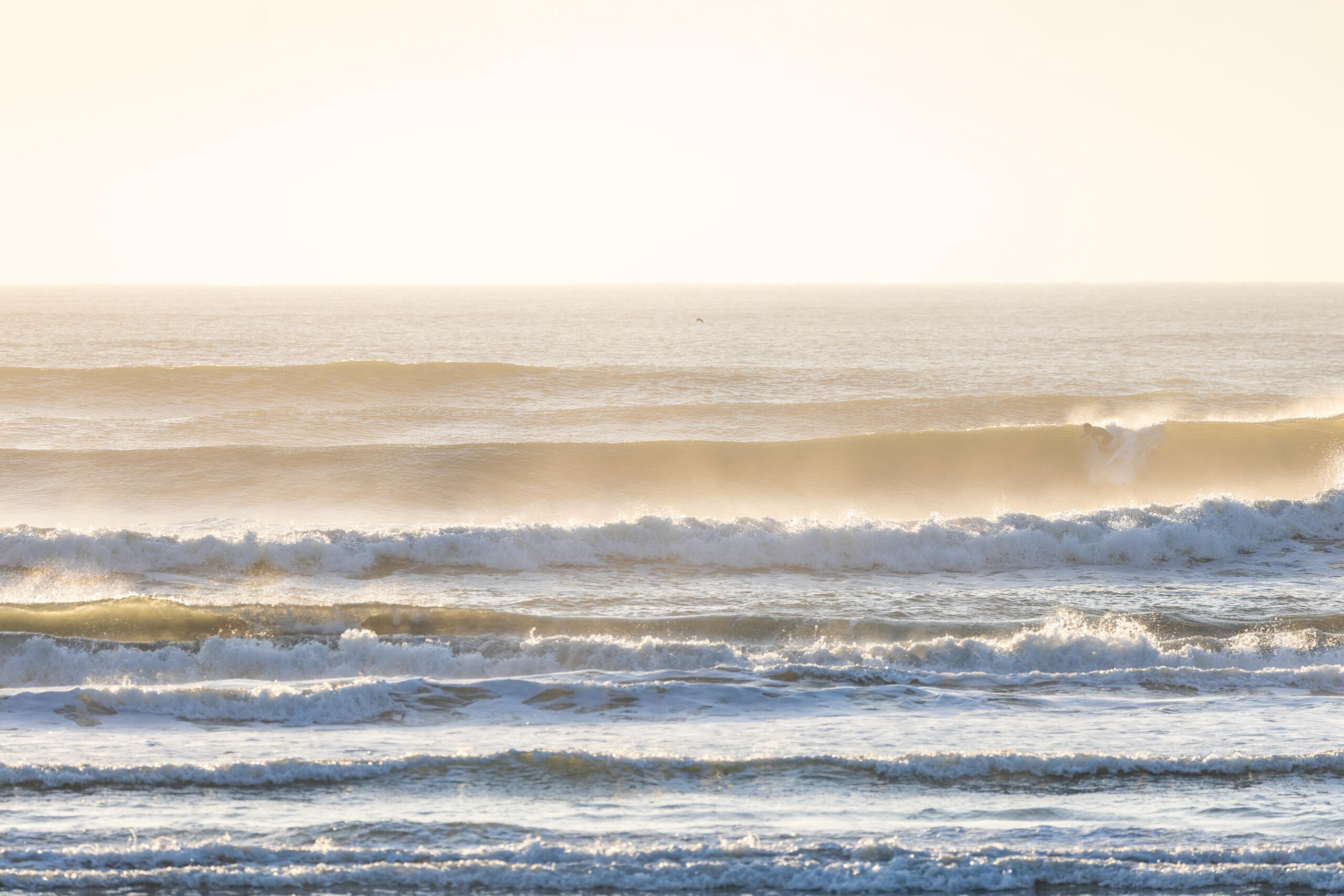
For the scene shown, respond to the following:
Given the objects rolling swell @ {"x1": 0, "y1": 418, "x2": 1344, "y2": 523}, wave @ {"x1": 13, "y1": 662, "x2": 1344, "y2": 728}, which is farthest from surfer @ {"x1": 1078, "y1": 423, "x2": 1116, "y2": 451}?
wave @ {"x1": 13, "y1": 662, "x2": 1344, "y2": 728}

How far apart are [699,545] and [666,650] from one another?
442cm

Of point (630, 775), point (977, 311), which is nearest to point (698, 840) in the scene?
point (630, 775)

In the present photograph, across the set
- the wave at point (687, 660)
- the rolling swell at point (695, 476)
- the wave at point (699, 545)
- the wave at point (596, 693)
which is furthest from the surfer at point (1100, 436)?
the wave at point (596, 693)

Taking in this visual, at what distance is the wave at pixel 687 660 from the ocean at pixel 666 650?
4 centimetres

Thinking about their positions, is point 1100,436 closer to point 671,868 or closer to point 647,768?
point 647,768

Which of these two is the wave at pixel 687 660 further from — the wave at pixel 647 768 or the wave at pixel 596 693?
the wave at pixel 647 768

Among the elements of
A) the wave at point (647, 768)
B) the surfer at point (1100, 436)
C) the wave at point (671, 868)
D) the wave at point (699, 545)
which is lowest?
the wave at point (671, 868)

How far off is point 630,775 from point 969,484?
1467cm

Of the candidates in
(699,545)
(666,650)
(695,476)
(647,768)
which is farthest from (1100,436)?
(647,768)

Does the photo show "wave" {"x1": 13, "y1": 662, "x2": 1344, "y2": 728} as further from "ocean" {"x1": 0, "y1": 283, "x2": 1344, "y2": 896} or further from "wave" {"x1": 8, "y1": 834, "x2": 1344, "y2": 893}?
"wave" {"x1": 8, "y1": 834, "x2": 1344, "y2": 893}

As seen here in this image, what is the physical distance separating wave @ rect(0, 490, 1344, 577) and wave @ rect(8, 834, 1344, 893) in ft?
24.5

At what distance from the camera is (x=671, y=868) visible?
5.93m

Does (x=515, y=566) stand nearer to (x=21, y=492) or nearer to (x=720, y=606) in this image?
(x=720, y=606)

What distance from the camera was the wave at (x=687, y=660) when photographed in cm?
950
